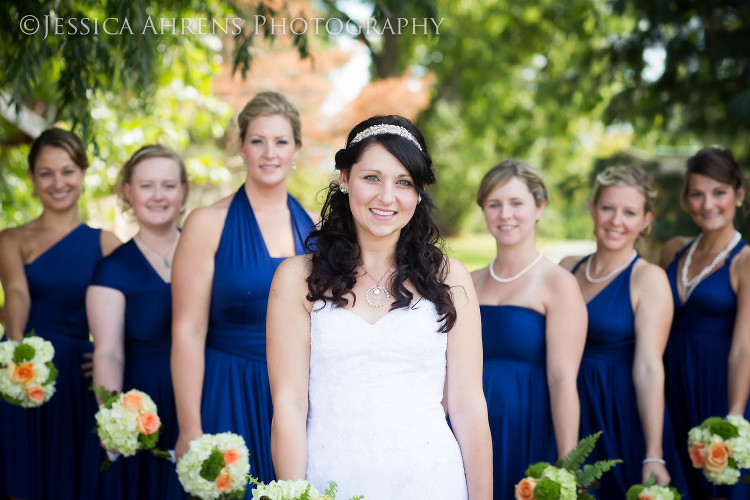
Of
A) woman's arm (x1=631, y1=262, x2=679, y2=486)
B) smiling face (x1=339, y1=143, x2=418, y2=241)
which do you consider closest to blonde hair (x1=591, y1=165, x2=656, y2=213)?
woman's arm (x1=631, y1=262, x2=679, y2=486)

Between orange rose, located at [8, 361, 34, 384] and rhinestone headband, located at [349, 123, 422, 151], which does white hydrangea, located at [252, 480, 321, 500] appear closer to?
rhinestone headband, located at [349, 123, 422, 151]

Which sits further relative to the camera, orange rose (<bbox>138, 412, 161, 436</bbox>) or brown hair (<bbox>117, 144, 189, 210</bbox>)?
brown hair (<bbox>117, 144, 189, 210</bbox>)

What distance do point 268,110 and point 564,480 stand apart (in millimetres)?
2207

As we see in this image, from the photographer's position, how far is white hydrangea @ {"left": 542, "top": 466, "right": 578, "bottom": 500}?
9.35 ft

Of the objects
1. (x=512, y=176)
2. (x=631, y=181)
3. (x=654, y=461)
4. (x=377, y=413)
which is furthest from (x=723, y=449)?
(x=377, y=413)

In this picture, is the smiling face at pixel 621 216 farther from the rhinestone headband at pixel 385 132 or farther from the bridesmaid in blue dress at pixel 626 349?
the rhinestone headband at pixel 385 132

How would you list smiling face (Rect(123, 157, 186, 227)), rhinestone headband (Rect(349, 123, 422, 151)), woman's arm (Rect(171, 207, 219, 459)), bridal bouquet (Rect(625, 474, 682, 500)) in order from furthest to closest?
smiling face (Rect(123, 157, 186, 227)), woman's arm (Rect(171, 207, 219, 459)), bridal bouquet (Rect(625, 474, 682, 500)), rhinestone headband (Rect(349, 123, 422, 151))

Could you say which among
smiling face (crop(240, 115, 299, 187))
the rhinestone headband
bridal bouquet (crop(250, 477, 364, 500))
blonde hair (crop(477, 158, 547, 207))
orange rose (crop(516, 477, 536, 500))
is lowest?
orange rose (crop(516, 477, 536, 500))

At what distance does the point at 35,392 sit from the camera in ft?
12.9

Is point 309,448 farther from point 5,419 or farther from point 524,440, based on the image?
point 5,419

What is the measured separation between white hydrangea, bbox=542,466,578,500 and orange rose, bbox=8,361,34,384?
265 centimetres

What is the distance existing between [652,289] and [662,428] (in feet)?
2.49

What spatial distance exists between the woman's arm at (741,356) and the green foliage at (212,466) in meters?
2.92

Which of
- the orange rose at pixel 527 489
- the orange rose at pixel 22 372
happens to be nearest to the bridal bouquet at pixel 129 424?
the orange rose at pixel 22 372
